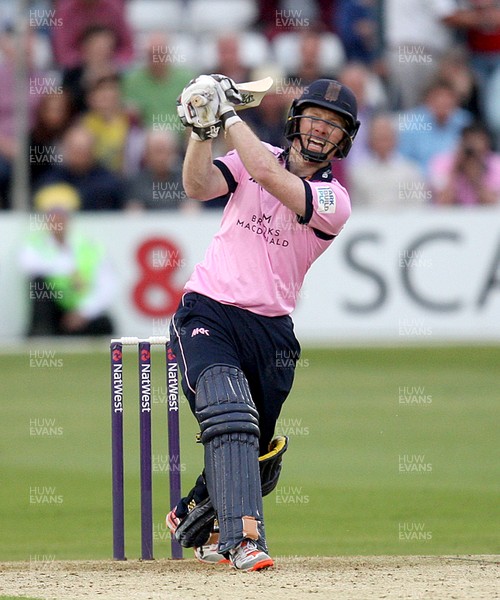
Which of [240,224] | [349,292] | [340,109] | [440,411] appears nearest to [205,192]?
[240,224]

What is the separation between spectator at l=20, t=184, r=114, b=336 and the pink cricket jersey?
8452 mm

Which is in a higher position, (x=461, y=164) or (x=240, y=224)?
(x=461, y=164)

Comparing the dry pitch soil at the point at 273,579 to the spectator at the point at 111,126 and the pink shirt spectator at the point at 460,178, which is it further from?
the spectator at the point at 111,126

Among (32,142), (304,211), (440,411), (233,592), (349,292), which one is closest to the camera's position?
→ (233,592)

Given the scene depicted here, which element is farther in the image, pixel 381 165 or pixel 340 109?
pixel 381 165

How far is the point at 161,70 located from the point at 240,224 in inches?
404

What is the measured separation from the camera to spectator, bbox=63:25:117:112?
619 inches

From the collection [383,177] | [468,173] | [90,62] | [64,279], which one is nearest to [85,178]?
[64,279]

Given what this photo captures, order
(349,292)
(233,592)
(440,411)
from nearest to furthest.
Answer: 1. (233,592)
2. (440,411)
3. (349,292)

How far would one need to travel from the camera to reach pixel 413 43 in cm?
1647

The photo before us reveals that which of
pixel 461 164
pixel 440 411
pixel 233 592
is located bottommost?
pixel 233 592

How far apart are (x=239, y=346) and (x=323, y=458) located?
375cm

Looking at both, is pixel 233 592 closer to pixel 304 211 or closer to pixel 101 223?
pixel 304 211

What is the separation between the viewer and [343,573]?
19.0 ft
